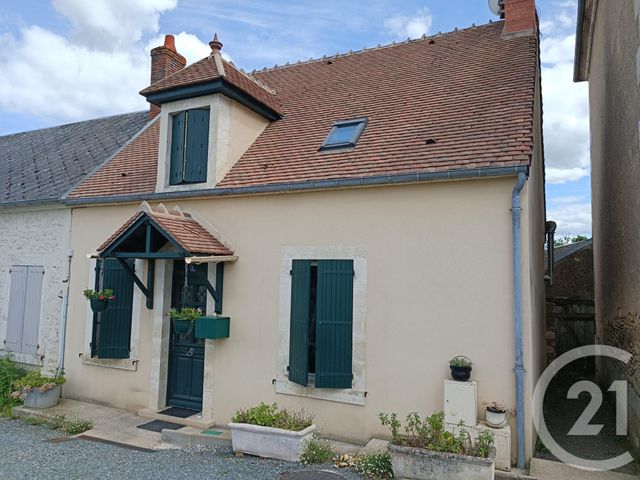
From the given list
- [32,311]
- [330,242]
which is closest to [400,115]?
[330,242]

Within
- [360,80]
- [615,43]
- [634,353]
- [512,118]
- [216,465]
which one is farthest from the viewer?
[360,80]

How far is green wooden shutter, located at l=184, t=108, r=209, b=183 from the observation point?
8.09m

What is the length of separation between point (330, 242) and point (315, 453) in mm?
2759

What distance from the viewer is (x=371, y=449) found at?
228 inches

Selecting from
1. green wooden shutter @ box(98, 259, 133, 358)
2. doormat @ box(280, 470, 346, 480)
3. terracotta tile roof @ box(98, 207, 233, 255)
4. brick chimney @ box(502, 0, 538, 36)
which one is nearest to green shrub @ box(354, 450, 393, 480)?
doormat @ box(280, 470, 346, 480)

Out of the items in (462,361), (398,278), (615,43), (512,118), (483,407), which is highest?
(615,43)

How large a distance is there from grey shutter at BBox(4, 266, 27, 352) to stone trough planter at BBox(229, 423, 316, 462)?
5897mm

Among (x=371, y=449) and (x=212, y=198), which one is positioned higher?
(x=212, y=198)

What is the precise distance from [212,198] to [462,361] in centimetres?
460

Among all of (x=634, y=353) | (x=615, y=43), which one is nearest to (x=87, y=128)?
(x=615, y=43)

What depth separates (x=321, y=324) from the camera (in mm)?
6629

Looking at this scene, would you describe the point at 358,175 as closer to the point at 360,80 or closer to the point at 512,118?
the point at 512,118

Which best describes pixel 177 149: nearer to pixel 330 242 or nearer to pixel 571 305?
pixel 330 242

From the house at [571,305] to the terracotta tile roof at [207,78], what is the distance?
8533 millimetres
